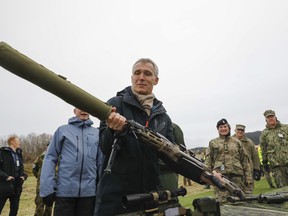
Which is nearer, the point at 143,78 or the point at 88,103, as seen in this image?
the point at 88,103

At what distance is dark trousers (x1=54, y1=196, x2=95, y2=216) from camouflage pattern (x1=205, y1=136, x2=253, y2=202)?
11.2ft

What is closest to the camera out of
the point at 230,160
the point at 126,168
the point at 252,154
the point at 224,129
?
the point at 126,168

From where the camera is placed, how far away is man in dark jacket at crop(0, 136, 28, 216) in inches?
275

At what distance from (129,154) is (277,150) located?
6656 millimetres

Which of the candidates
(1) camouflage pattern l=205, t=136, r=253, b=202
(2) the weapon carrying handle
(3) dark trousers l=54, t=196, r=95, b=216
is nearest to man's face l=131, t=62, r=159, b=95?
(2) the weapon carrying handle

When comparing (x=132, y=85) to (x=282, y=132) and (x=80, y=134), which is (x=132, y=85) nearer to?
(x=80, y=134)

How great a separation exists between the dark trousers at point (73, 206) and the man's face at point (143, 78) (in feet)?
7.82

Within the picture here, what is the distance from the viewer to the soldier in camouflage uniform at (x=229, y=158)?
6754mm

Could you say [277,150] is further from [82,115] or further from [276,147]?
[82,115]

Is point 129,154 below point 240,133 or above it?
below

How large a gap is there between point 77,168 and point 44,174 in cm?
50

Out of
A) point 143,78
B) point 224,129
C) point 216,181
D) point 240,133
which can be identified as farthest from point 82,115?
point 240,133

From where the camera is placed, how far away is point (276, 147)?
7895 mm

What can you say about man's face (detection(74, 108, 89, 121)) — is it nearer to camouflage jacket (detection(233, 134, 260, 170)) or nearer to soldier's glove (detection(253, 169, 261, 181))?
camouflage jacket (detection(233, 134, 260, 170))
